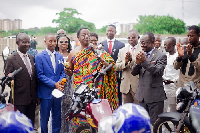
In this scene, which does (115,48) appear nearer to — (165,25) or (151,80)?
(151,80)

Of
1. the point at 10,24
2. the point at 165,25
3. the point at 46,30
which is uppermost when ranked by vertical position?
the point at 10,24

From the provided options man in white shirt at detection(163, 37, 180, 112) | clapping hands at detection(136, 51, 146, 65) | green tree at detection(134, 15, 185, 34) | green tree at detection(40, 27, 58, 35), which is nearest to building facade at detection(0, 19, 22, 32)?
green tree at detection(40, 27, 58, 35)

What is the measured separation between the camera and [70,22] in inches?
2301

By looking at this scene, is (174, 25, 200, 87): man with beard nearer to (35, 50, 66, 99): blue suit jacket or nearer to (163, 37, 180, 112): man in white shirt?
(163, 37, 180, 112): man in white shirt

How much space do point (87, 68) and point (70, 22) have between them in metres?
55.4

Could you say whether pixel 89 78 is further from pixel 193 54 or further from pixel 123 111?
pixel 123 111

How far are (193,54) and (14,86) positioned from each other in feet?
10.4

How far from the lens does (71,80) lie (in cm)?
495

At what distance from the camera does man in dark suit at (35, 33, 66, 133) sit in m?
4.48

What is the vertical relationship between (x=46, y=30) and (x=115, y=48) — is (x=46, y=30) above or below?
above

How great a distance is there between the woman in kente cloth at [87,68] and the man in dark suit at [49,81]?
1.01ft

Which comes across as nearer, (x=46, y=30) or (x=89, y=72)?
(x=89, y=72)

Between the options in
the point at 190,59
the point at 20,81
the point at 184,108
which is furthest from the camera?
the point at 190,59

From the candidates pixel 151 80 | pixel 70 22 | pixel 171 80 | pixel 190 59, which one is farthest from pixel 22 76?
pixel 70 22
